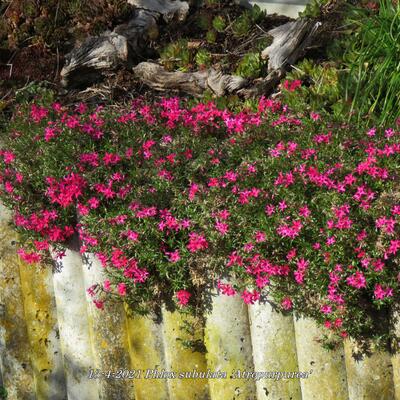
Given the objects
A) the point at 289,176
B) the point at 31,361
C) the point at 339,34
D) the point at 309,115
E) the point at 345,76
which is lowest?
the point at 31,361

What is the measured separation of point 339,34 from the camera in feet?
16.9

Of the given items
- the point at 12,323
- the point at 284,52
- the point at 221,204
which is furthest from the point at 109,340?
the point at 284,52

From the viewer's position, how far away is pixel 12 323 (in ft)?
15.9

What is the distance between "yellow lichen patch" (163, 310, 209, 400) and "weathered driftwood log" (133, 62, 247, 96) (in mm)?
1648

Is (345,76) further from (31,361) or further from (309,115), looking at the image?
(31,361)

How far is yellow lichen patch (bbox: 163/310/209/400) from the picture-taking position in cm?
407

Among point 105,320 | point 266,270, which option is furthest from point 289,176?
point 105,320

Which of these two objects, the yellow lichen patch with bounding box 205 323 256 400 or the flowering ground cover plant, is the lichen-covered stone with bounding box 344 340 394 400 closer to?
the flowering ground cover plant

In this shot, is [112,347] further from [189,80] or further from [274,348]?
[189,80]

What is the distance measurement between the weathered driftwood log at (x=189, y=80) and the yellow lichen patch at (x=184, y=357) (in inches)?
64.9

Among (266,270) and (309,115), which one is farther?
(309,115)

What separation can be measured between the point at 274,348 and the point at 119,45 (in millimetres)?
2614

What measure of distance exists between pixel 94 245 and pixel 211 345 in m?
0.83

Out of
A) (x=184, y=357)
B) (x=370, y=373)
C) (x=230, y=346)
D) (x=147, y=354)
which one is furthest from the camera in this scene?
(x=147, y=354)
